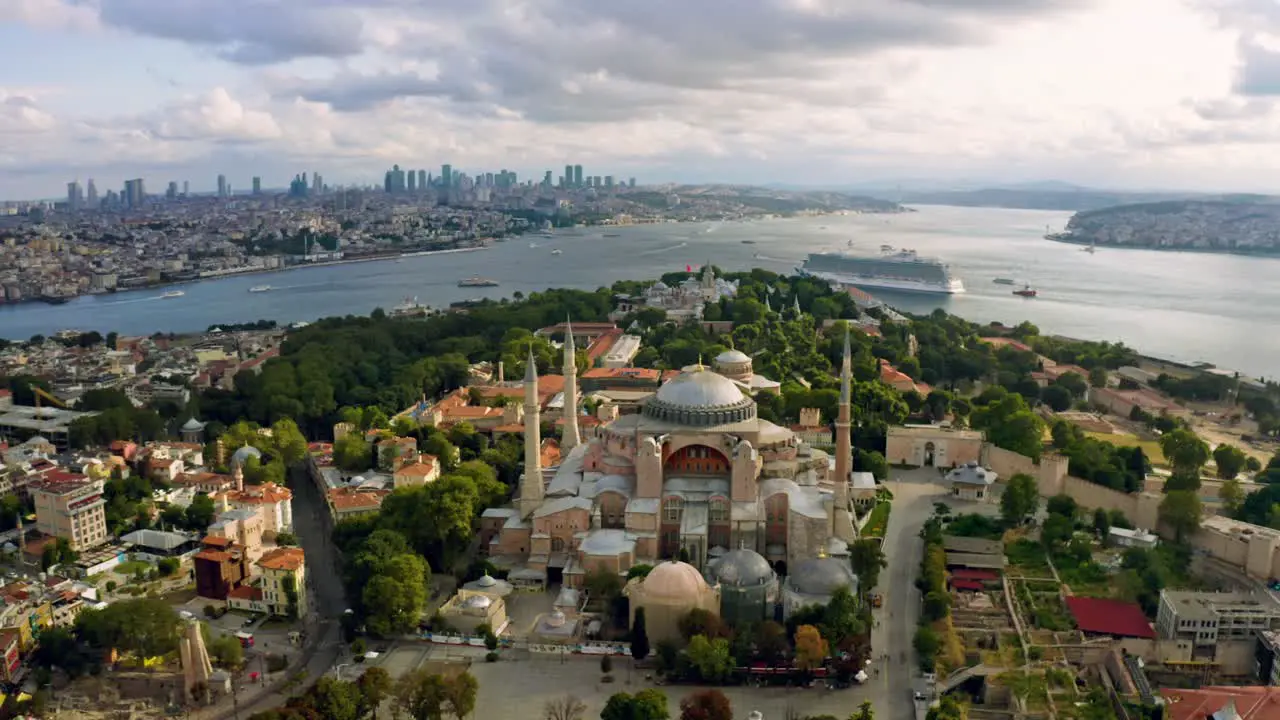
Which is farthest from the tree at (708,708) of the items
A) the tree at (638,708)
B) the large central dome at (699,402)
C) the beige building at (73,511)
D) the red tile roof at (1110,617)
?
the beige building at (73,511)

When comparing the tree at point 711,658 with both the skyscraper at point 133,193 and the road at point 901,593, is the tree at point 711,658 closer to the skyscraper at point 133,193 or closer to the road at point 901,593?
the road at point 901,593

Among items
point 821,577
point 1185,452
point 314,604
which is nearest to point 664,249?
point 1185,452

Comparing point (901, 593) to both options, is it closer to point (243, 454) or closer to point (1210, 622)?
point (1210, 622)

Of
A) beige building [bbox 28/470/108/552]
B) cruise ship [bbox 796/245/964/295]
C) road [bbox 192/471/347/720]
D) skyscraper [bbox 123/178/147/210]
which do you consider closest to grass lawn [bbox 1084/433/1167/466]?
road [bbox 192/471/347/720]

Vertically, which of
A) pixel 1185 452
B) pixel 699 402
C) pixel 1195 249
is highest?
pixel 1195 249

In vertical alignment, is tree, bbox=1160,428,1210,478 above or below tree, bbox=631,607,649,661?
above

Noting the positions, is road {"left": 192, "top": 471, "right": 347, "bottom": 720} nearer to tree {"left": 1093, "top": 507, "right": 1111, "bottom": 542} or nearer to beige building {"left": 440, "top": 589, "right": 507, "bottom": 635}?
beige building {"left": 440, "top": 589, "right": 507, "bottom": 635}

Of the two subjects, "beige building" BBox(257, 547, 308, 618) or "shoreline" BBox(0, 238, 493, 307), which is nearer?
"beige building" BBox(257, 547, 308, 618)
